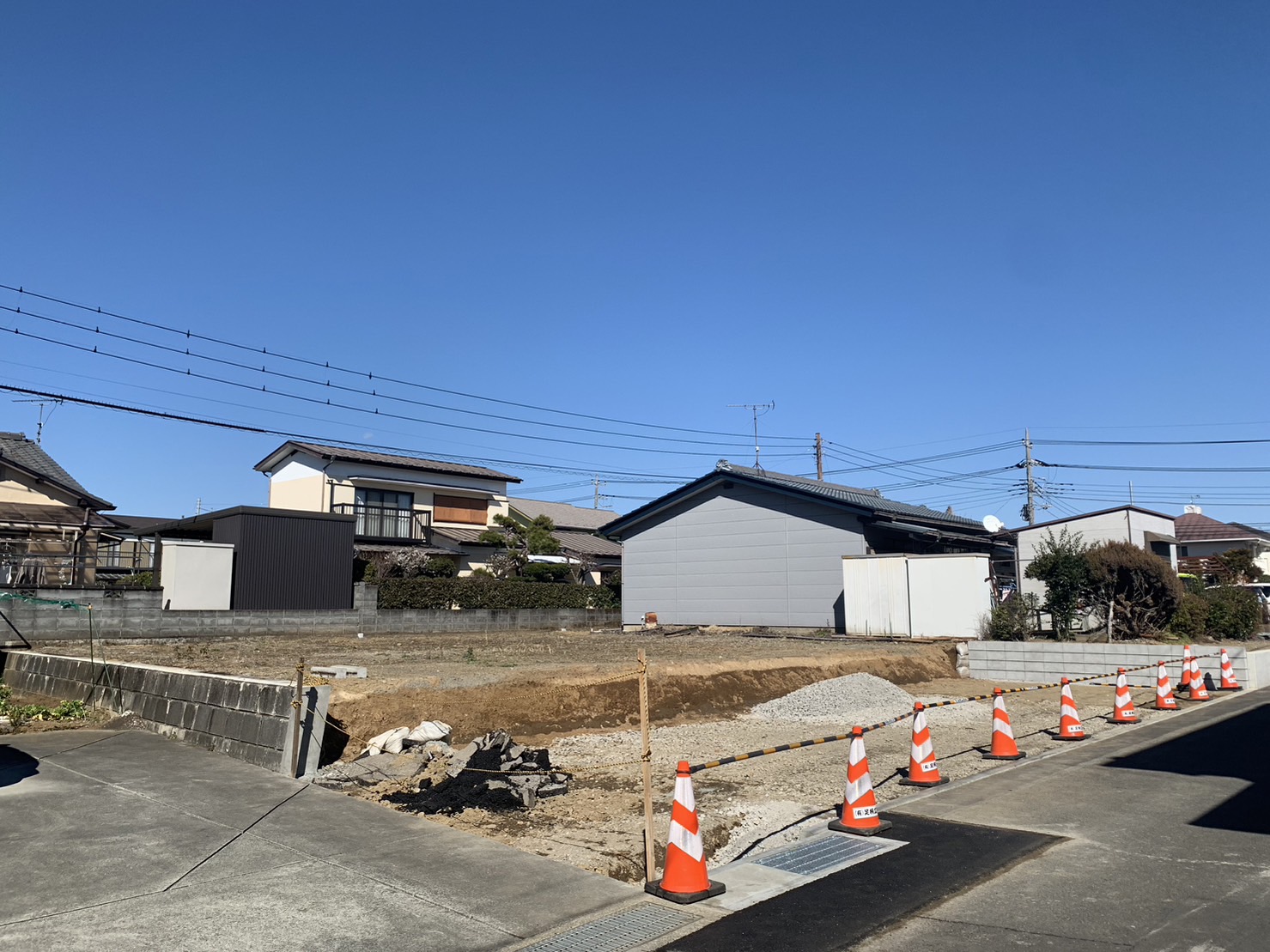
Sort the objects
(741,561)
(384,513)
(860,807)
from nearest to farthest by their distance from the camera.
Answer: (860,807), (741,561), (384,513)

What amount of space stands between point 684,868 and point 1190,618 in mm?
17507

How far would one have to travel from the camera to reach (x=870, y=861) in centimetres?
607

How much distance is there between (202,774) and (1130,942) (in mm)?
7581

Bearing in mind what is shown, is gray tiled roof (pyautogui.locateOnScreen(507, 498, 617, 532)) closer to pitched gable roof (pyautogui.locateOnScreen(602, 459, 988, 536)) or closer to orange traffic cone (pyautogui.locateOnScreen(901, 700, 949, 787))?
pitched gable roof (pyautogui.locateOnScreen(602, 459, 988, 536))

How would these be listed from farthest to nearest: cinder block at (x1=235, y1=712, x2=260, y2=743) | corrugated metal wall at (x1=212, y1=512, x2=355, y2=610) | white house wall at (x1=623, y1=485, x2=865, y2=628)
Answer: white house wall at (x1=623, y1=485, x2=865, y2=628) < corrugated metal wall at (x1=212, y1=512, x2=355, y2=610) < cinder block at (x1=235, y1=712, x2=260, y2=743)

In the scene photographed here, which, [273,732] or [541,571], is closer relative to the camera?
[273,732]

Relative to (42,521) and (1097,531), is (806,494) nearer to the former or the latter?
(1097,531)

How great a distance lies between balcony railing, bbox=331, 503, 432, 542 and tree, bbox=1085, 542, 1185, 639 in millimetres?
27268

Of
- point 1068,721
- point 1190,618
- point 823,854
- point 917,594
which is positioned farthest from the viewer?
point 917,594

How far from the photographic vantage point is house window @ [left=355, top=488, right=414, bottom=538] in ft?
123

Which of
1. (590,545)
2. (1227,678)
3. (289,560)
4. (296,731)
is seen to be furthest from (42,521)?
(1227,678)

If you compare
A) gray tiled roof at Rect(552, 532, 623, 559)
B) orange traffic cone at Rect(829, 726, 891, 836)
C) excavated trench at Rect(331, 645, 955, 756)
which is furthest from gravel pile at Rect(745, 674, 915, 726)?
gray tiled roof at Rect(552, 532, 623, 559)

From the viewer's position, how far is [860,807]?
22.3ft

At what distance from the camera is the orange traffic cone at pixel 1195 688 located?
584 inches
